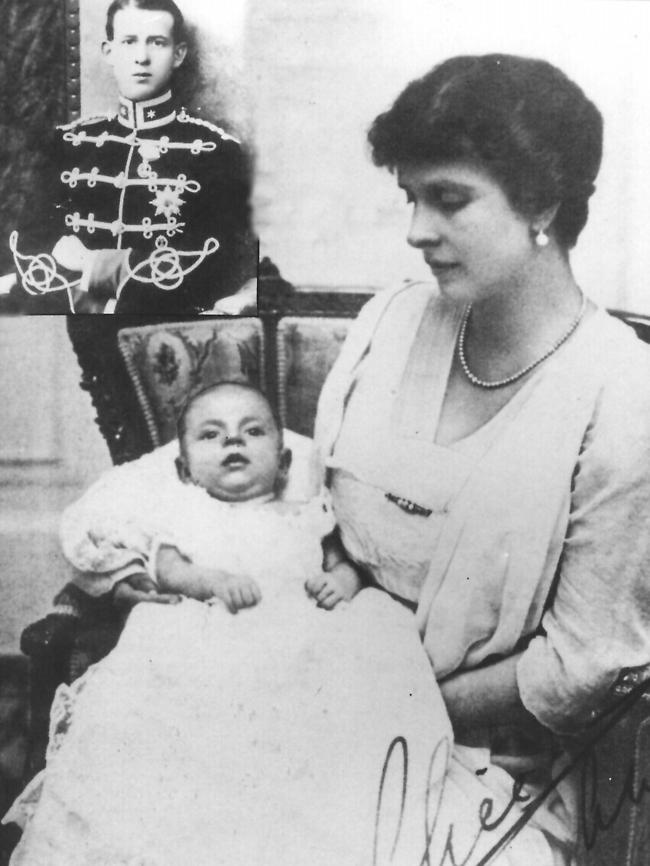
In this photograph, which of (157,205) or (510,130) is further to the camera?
(157,205)

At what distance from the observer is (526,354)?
155 cm

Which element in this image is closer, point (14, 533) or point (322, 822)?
point (322, 822)

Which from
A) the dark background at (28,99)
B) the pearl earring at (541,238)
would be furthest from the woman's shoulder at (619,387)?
the dark background at (28,99)

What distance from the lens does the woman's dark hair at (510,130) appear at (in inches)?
59.2

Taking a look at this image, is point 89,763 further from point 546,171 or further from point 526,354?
point 546,171

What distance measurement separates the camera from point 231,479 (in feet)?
5.17

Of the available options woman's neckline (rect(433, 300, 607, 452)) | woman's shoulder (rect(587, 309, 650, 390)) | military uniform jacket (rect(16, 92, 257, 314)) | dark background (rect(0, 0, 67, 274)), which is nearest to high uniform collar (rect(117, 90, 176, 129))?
military uniform jacket (rect(16, 92, 257, 314))

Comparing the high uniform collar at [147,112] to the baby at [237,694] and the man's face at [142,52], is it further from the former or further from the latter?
the baby at [237,694]

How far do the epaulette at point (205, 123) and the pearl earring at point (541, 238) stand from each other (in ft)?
1.68

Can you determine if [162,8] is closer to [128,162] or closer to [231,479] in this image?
[128,162]

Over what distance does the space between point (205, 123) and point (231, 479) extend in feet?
1.95

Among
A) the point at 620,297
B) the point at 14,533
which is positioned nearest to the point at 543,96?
the point at 620,297

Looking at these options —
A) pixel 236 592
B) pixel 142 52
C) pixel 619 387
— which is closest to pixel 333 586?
pixel 236 592

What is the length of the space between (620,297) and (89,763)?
116 cm
